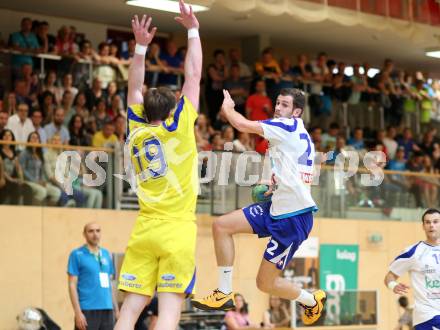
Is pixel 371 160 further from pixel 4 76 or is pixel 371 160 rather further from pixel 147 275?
pixel 147 275

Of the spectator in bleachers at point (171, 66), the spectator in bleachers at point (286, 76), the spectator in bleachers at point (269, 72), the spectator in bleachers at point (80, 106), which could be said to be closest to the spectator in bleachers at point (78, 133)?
the spectator in bleachers at point (80, 106)

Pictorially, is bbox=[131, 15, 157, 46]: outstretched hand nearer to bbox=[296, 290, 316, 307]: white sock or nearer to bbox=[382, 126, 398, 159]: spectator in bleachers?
bbox=[296, 290, 316, 307]: white sock

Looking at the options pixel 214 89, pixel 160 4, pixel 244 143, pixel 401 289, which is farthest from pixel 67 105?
pixel 401 289

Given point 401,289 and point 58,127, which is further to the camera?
point 58,127

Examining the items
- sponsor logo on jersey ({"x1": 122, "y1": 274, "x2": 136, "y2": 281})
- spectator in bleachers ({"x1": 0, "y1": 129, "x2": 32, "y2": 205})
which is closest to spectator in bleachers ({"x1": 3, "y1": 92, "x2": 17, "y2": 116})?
spectator in bleachers ({"x1": 0, "y1": 129, "x2": 32, "y2": 205})

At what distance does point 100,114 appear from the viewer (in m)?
18.1

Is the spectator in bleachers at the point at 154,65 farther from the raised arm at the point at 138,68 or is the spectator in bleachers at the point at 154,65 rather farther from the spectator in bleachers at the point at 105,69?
the raised arm at the point at 138,68

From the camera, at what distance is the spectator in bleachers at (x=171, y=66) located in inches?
801

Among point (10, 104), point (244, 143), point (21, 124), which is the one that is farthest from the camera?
point (244, 143)

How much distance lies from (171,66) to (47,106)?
3814 millimetres

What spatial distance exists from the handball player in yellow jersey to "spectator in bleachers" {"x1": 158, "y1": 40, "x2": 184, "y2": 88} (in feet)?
39.4

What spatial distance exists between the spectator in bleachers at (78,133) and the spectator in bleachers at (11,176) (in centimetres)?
142

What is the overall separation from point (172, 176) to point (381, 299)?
1378 centimetres

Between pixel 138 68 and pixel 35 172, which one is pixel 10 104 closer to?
pixel 35 172
